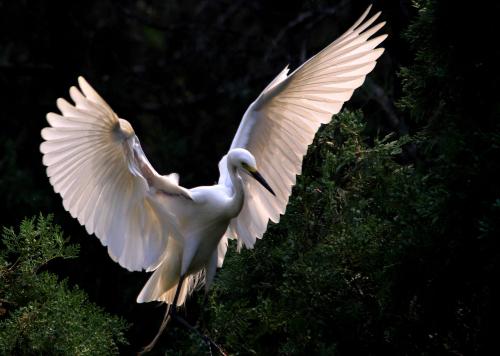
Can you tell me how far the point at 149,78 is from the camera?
9.20 m

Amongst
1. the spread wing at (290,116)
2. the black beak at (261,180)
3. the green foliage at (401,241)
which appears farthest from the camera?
the spread wing at (290,116)

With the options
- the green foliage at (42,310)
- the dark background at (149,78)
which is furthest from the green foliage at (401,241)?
the dark background at (149,78)

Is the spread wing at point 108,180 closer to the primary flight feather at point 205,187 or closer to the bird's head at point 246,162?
the primary flight feather at point 205,187

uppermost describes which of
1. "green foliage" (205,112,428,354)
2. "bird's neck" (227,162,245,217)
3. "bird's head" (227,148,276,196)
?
"bird's head" (227,148,276,196)

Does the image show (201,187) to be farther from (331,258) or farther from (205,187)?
(331,258)

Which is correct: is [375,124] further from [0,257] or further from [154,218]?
[0,257]

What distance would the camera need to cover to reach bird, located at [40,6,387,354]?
4.19 m

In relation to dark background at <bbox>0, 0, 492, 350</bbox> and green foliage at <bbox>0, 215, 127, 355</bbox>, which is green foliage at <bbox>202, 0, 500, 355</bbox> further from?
dark background at <bbox>0, 0, 492, 350</bbox>

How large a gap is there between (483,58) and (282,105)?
1.22 meters

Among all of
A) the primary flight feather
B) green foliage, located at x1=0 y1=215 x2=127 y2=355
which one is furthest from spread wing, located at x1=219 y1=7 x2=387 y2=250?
green foliage, located at x1=0 y1=215 x2=127 y2=355

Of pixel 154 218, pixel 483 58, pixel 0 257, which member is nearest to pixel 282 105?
pixel 154 218

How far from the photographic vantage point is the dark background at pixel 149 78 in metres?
6.82

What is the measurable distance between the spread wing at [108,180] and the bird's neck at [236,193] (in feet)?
0.77

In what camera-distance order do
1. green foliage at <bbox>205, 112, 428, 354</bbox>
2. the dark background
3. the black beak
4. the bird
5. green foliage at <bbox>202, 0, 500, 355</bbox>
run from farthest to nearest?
the dark background, the black beak, the bird, green foliage at <bbox>205, 112, 428, 354</bbox>, green foliage at <bbox>202, 0, 500, 355</bbox>
